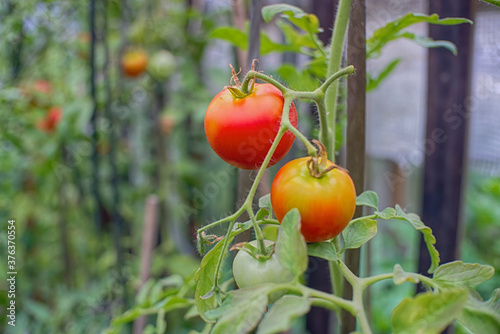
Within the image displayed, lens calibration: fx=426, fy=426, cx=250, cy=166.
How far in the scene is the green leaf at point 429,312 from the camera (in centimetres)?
22

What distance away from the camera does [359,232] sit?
0.34 m

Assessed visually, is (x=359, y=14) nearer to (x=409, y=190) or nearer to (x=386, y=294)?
(x=386, y=294)

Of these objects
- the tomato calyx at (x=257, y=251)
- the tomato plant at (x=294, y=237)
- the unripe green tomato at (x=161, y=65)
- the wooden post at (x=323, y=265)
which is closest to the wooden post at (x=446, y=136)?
the wooden post at (x=323, y=265)

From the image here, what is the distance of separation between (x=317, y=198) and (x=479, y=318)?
0.13m

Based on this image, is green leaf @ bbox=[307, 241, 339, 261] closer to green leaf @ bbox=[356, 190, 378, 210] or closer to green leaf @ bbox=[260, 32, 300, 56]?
green leaf @ bbox=[356, 190, 378, 210]

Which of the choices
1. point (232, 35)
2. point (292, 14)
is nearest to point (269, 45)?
point (232, 35)

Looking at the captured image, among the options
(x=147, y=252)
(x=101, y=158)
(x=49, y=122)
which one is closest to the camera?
(x=147, y=252)

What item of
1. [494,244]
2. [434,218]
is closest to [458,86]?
[434,218]

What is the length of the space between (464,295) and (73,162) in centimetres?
105

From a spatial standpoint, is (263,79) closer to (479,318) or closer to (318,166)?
(318,166)

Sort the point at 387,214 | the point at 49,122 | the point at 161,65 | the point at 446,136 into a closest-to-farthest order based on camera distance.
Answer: the point at 387,214, the point at 446,136, the point at 49,122, the point at 161,65

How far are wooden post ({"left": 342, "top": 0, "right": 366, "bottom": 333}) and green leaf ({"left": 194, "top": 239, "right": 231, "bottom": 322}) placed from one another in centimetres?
14

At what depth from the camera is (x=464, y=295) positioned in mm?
218

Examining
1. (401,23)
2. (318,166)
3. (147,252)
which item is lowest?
(147,252)
